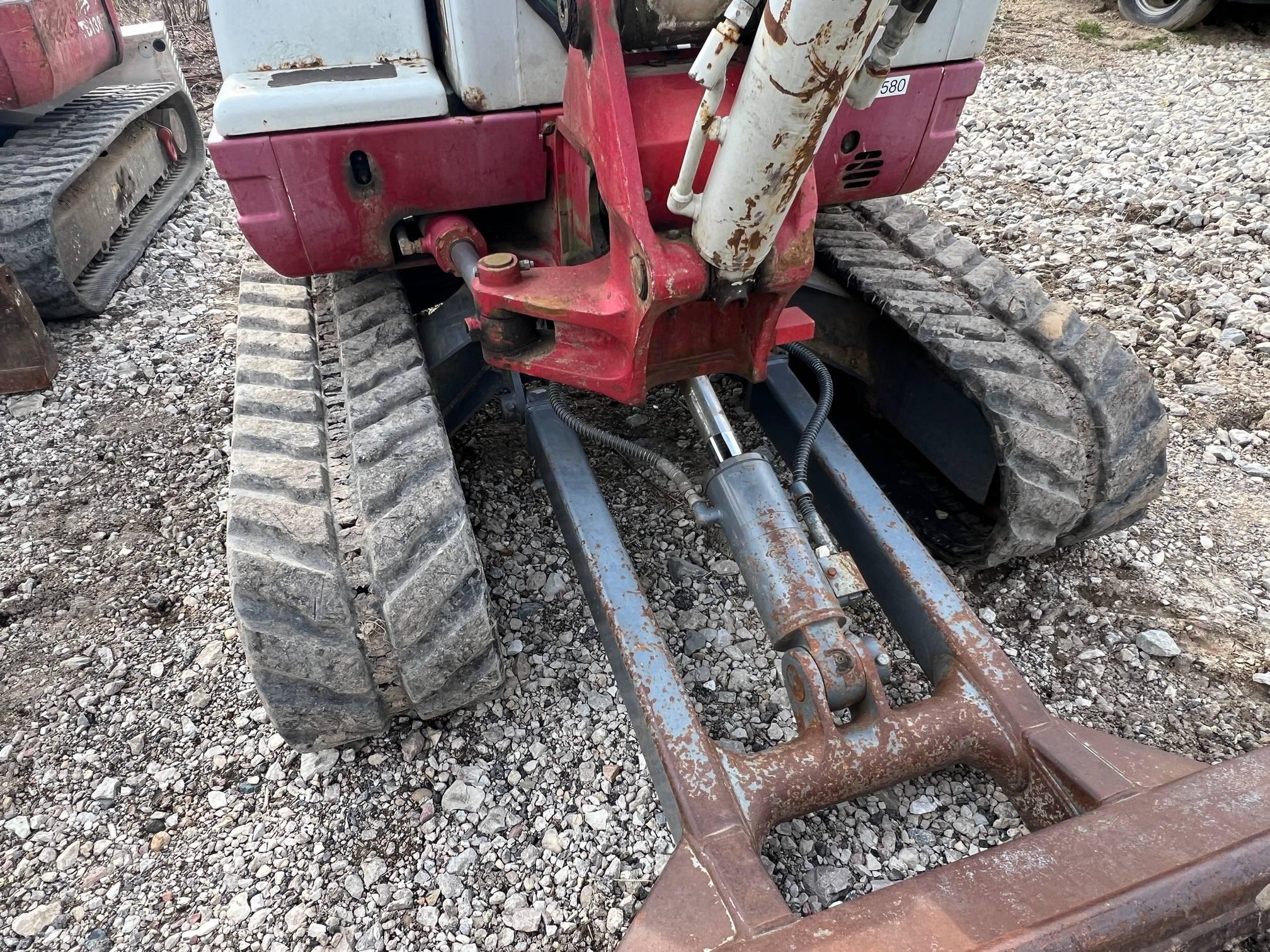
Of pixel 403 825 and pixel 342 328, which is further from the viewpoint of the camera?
pixel 342 328

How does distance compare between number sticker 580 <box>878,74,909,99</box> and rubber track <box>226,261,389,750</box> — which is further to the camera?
number sticker 580 <box>878,74,909,99</box>

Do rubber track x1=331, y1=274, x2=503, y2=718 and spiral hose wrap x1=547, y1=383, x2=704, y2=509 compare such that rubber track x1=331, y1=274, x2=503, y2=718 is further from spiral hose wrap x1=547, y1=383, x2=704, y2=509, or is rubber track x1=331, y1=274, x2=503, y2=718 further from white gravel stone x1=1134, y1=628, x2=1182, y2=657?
white gravel stone x1=1134, y1=628, x2=1182, y2=657

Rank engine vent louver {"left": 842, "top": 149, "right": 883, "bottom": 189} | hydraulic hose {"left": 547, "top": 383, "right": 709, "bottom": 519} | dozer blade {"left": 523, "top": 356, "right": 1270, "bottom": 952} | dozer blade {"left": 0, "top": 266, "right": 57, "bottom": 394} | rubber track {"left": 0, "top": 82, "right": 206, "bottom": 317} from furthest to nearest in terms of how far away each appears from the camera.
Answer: rubber track {"left": 0, "top": 82, "right": 206, "bottom": 317}
dozer blade {"left": 0, "top": 266, "right": 57, "bottom": 394}
engine vent louver {"left": 842, "top": 149, "right": 883, "bottom": 189}
hydraulic hose {"left": 547, "top": 383, "right": 709, "bottom": 519}
dozer blade {"left": 523, "top": 356, "right": 1270, "bottom": 952}

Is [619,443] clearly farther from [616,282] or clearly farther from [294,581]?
[294,581]

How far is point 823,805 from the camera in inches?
72.7

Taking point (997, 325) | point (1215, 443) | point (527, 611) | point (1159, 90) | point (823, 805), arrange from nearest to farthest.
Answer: point (823, 805) → point (997, 325) → point (527, 611) → point (1215, 443) → point (1159, 90)

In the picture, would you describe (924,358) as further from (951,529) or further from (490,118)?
(490,118)

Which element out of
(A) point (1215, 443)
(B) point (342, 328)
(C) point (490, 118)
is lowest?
(A) point (1215, 443)

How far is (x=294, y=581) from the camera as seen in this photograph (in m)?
1.78

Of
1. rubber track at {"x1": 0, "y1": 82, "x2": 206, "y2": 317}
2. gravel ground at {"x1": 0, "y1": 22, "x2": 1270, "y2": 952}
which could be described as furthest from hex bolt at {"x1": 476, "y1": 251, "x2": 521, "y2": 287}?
rubber track at {"x1": 0, "y1": 82, "x2": 206, "y2": 317}

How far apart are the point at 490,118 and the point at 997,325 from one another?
152 centimetres

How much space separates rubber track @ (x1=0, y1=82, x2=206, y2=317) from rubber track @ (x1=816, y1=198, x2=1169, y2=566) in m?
3.89

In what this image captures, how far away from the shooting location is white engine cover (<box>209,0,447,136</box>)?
2.01 m

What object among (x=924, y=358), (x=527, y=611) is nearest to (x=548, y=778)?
(x=527, y=611)
